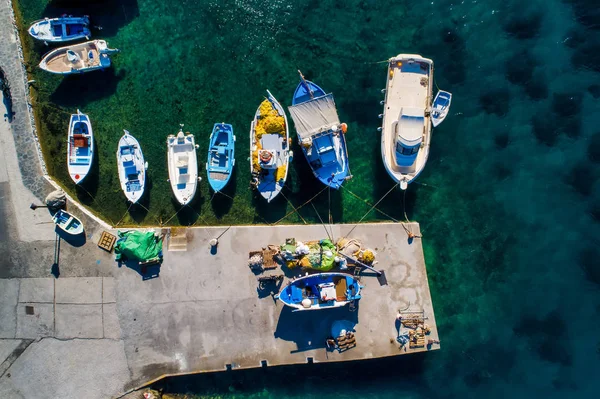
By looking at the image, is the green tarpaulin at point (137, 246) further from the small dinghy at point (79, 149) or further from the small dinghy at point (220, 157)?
the small dinghy at point (220, 157)

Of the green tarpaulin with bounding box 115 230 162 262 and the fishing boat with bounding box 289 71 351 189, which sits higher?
the fishing boat with bounding box 289 71 351 189

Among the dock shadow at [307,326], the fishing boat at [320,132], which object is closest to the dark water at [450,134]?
the fishing boat at [320,132]

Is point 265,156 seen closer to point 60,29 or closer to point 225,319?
point 225,319

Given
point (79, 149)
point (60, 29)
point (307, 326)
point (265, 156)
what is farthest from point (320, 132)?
point (60, 29)

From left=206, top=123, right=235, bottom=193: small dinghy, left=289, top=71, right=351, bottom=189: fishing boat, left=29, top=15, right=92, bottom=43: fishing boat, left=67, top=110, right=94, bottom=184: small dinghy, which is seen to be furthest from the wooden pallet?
left=289, top=71, right=351, bottom=189: fishing boat

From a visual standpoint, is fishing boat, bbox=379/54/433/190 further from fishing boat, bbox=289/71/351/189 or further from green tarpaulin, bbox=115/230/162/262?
green tarpaulin, bbox=115/230/162/262

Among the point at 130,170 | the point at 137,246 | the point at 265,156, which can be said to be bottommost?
the point at 137,246

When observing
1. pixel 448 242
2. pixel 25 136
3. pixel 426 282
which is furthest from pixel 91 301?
pixel 448 242
